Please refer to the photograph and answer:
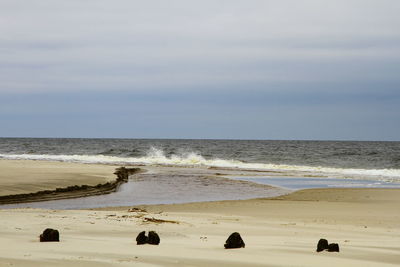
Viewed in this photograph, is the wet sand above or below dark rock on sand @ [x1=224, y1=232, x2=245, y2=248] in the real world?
above

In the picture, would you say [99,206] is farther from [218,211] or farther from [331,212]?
[331,212]

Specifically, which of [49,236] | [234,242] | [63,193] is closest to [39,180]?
[63,193]

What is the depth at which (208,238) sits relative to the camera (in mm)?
8859

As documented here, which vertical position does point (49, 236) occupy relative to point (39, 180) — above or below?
below

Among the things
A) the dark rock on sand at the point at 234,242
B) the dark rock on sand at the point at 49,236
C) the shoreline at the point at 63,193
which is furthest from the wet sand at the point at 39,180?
the dark rock on sand at the point at 234,242

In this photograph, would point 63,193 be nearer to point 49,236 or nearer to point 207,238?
point 207,238

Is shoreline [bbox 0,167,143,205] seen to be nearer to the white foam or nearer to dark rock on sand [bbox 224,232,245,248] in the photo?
dark rock on sand [bbox 224,232,245,248]

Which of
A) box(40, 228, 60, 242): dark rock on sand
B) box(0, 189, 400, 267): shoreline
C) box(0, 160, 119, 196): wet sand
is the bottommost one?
box(0, 189, 400, 267): shoreline

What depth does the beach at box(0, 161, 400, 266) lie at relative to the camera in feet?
21.1

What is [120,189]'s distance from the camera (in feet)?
73.8

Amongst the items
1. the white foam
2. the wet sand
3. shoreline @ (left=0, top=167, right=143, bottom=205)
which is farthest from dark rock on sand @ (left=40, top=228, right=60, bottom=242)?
the white foam

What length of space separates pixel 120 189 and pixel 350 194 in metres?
9.46

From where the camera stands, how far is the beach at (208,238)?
21.1 feet

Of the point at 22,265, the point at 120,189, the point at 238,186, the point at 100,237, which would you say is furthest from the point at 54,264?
the point at 238,186
